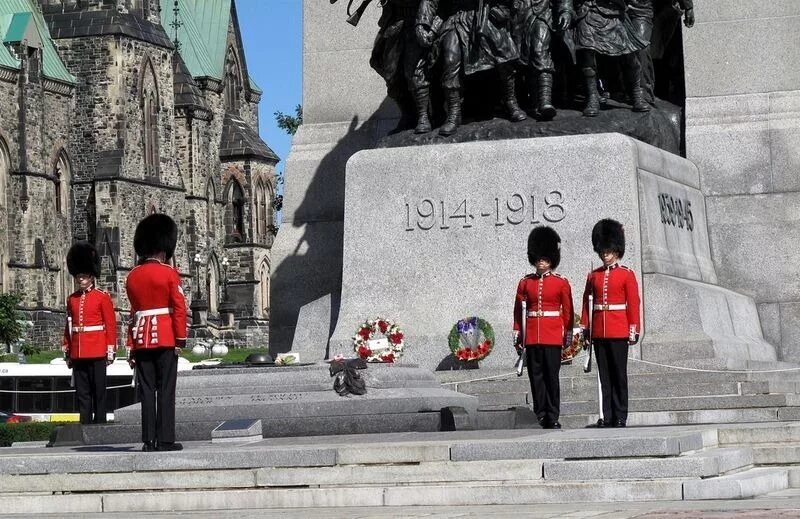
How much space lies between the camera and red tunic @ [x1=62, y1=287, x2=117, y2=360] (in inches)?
618

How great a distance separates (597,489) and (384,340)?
7.21 m

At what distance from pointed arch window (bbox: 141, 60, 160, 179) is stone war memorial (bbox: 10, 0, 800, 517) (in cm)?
7062

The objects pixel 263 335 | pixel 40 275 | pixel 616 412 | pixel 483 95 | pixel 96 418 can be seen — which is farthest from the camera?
pixel 263 335

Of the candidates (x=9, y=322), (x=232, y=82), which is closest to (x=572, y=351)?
(x=9, y=322)

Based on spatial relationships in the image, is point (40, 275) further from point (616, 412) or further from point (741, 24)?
point (616, 412)

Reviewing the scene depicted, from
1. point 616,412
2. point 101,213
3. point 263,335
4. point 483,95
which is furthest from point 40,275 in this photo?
point 616,412

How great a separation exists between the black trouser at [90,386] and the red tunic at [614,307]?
3969mm

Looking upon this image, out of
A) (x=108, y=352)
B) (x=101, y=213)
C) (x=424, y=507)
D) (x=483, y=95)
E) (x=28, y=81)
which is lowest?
(x=424, y=507)

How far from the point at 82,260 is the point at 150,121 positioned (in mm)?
77625

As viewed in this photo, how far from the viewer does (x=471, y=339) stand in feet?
57.9

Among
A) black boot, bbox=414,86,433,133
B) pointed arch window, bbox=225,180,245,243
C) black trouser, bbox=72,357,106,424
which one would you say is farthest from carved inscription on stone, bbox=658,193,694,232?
pointed arch window, bbox=225,180,245,243

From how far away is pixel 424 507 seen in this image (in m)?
10.6

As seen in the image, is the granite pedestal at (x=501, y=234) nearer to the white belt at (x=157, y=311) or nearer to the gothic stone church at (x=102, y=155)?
the white belt at (x=157, y=311)

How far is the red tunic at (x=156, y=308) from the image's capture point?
12.7 metres
